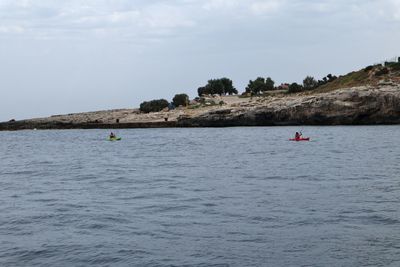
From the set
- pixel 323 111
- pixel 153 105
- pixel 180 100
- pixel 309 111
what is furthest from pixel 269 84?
pixel 323 111

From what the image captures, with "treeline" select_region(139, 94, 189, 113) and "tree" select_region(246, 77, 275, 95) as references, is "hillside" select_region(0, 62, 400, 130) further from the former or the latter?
"tree" select_region(246, 77, 275, 95)

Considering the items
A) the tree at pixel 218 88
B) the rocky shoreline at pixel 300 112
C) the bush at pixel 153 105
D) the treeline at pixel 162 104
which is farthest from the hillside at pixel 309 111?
the tree at pixel 218 88

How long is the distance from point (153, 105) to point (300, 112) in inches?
1732

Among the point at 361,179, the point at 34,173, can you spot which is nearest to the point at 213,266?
the point at 361,179

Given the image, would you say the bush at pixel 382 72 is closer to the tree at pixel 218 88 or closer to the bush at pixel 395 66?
the bush at pixel 395 66

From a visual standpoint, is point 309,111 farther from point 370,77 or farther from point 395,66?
point 395,66

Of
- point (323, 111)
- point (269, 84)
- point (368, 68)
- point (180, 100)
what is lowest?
point (323, 111)

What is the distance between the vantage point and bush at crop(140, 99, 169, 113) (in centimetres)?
13462

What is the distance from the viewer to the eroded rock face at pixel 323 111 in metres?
95.9

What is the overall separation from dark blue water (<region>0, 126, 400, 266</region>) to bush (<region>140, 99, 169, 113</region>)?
89.1 meters

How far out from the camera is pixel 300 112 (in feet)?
334

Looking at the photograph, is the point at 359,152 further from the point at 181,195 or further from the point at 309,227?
the point at 309,227

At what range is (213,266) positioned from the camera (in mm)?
16812

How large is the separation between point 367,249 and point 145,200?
1248cm
